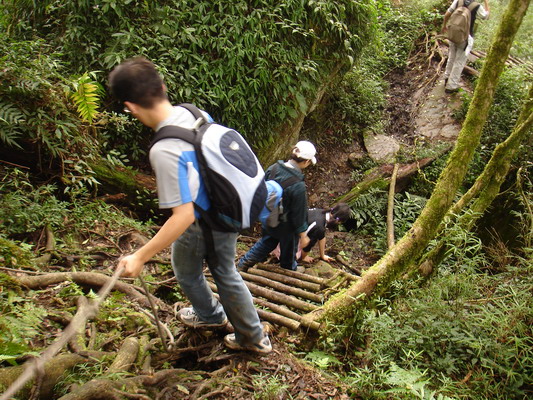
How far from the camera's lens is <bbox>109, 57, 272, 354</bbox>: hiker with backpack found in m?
2.19

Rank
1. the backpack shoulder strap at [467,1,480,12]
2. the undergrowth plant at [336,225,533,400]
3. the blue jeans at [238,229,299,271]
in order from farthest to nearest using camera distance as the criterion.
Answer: the backpack shoulder strap at [467,1,480,12], the blue jeans at [238,229,299,271], the undergrowth plant at [336,225,533,400]

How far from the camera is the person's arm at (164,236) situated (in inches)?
87.0

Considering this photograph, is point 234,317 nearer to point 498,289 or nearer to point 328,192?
point 498,289

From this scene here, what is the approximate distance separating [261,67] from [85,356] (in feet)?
17.5

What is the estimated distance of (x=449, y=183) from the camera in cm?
461

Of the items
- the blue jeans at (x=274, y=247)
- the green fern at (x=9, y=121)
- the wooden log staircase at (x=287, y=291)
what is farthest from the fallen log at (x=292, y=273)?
the green fern at (x=9, y=121)

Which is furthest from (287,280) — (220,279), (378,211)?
(378,211)

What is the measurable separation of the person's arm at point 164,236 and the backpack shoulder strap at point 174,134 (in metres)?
0.39

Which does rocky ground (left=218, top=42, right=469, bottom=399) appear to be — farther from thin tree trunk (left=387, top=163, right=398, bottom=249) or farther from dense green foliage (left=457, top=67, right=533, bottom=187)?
dense green foliage (left=457, top=67, right=533, bottom=187)

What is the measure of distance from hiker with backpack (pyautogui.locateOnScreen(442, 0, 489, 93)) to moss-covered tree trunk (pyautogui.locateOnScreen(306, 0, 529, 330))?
5.40 meters

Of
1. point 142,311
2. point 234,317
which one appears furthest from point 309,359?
point 142,311

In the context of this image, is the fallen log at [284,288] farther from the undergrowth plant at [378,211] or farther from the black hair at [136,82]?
the undergrowth plant at [378,211]

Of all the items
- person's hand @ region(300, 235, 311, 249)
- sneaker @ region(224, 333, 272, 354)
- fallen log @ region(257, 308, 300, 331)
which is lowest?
person's hand @ region(300, 235, 311, 249)

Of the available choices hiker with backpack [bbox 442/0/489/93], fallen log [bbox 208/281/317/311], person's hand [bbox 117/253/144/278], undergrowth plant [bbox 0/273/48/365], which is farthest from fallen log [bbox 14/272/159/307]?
hiker with backpack [bbox 442/0/489/93]
